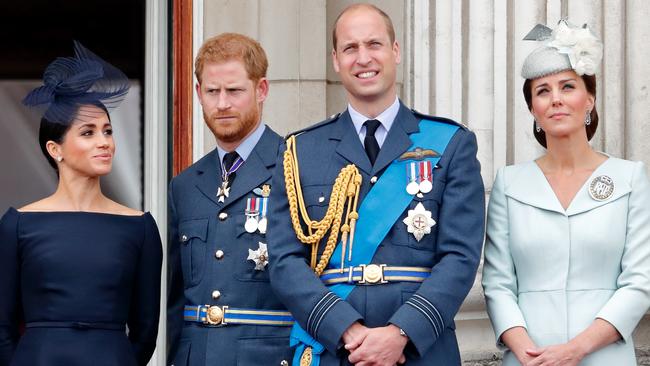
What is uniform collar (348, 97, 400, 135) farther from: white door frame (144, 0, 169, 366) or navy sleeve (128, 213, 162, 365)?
white door frame (144, 0, 169, 366)

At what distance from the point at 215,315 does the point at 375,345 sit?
30.8 inches

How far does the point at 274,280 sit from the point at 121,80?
0.97 metres

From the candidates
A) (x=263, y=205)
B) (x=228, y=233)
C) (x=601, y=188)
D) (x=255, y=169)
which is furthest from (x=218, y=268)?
(x=601, y=188)

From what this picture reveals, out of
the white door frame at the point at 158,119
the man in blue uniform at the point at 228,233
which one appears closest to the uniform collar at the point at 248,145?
the man in blue uniform at the point at 228,233

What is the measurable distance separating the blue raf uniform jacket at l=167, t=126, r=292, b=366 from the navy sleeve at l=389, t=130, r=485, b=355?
0.66 m

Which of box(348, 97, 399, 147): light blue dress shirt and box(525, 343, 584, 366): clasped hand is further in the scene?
box(348, 97, 399, 147): light blue dress shirt

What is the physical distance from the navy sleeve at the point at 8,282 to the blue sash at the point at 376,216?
2.94 feet

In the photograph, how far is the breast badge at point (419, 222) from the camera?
4145 mm

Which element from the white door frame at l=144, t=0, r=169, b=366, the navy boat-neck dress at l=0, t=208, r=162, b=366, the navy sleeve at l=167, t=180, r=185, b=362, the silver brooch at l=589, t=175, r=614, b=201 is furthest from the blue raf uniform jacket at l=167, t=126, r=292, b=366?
the white door frame at l=144, t=0, r=169, b=366

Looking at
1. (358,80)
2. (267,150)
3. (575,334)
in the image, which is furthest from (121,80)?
(575,334)

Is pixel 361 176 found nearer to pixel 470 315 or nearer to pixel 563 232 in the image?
pixel 563 232

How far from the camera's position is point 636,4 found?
219 inches

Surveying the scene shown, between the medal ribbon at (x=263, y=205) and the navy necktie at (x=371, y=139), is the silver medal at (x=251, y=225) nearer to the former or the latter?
the medal ribbon at (x=263, y=205)

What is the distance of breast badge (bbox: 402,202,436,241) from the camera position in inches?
163
